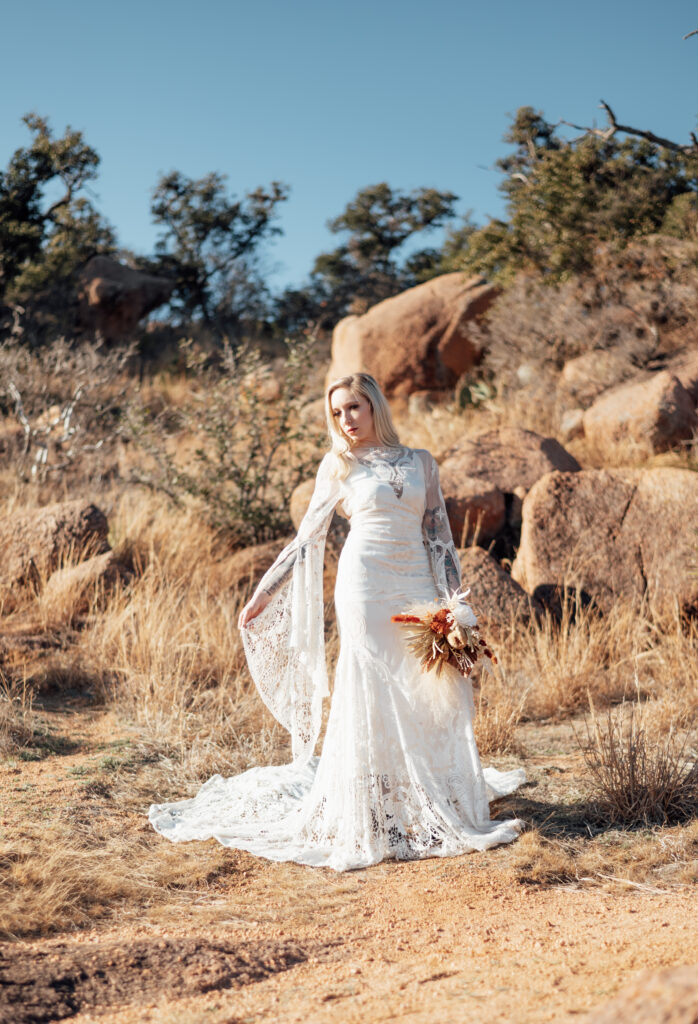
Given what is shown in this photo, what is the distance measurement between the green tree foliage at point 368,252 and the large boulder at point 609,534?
15.2 m

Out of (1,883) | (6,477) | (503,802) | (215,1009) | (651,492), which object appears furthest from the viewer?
(6,477)

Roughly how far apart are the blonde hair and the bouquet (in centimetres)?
81

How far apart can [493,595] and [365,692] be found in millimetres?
3119

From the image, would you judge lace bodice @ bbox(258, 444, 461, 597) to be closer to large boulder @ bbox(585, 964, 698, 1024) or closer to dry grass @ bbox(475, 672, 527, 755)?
dry grass @ bbox(475, 672, 527, 755)

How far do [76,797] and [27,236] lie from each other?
52.6 ft

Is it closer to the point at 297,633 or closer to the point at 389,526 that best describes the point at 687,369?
the point at 389,526

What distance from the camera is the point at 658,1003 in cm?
170

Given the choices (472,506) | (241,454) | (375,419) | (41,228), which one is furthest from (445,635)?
(41,228)

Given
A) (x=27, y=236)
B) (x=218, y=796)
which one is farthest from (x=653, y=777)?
(x=27, y=236)

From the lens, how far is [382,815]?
13.7 ft

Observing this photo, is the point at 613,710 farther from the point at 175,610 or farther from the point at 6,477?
the point at 6,477

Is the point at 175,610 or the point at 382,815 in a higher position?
the point at 175,610

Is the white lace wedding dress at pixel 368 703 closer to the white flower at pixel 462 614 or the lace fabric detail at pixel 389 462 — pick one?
the lace fabric detail at pixel 389 462

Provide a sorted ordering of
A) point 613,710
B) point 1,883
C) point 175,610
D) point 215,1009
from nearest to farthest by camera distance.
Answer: point 215,1009 < point 1,883 < point 613,710 < point 175,610
